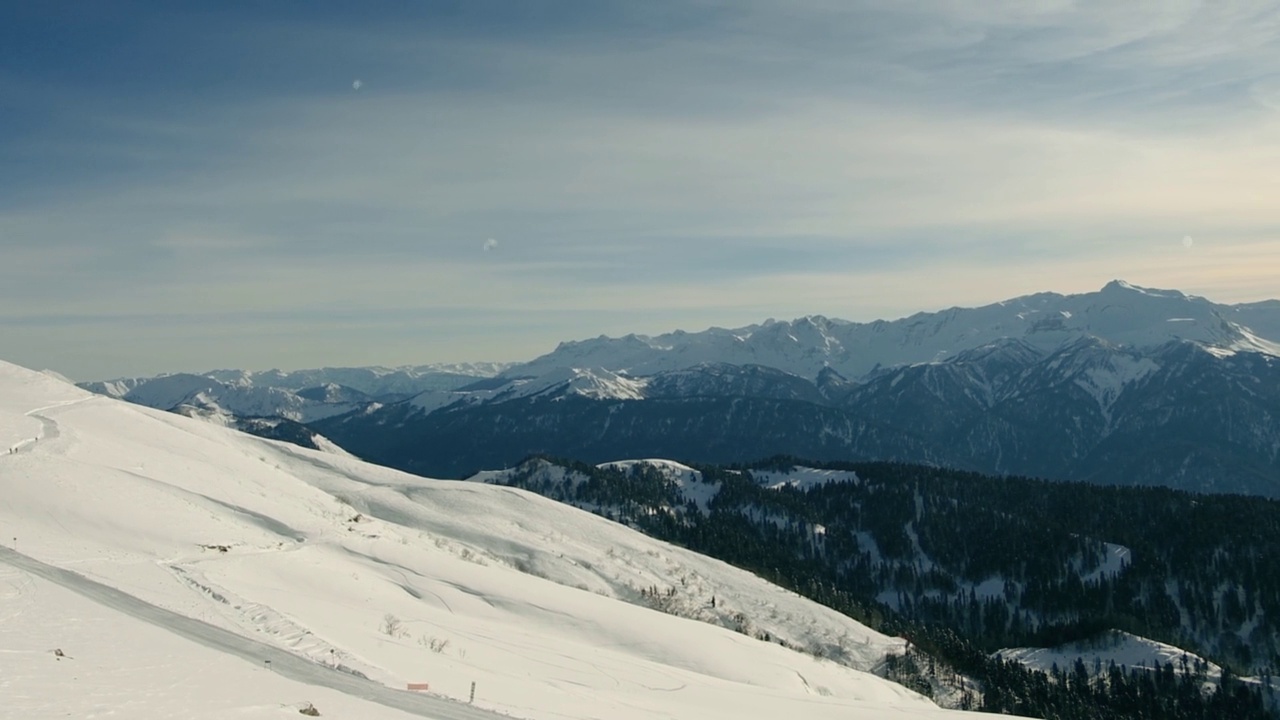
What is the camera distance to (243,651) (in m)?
21.2

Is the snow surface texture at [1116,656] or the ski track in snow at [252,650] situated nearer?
the ski track in snow at [252,650]

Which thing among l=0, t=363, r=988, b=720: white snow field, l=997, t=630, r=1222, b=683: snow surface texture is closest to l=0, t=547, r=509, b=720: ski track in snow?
l=0, t=363, r=988, b=720: white snow field

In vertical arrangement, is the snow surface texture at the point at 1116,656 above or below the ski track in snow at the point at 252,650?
below

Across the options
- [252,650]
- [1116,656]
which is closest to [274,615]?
[252,650]

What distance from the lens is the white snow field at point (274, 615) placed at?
1812cm

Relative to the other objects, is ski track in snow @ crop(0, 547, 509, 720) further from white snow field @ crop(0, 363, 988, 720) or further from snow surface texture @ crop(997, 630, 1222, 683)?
snow surface texture @ crop(997, 630, 1222, 683)

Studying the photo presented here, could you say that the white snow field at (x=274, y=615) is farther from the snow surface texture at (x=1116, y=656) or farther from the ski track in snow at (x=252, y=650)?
the snow surface texture at (x=1116, y=656)

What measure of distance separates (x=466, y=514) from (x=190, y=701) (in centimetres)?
7821

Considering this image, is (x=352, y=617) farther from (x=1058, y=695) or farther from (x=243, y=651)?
(x=1058, y=695)

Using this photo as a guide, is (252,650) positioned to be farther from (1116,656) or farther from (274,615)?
(1116,656)

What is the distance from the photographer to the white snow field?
59.5 ft

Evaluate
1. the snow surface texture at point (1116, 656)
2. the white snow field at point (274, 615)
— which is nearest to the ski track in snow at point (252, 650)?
the white snow field at point (274, 615)

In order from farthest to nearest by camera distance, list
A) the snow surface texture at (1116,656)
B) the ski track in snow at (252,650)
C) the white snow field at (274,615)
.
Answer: the snow surface texture at (1116,656), the ski track in snow at (252,650), the white snow field at (274,615)

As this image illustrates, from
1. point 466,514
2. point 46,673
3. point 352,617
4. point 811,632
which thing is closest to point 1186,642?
point 811,632
